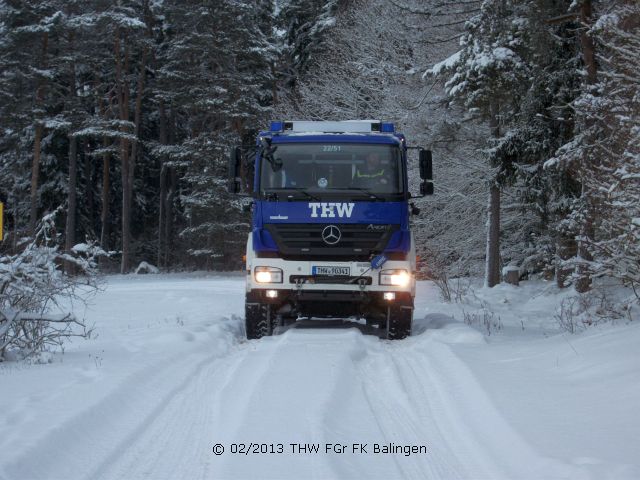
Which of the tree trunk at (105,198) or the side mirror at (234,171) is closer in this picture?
the side mirror at (234,171)

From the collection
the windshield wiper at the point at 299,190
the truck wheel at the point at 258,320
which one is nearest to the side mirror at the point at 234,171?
the windshield wiper at the point at 299,190

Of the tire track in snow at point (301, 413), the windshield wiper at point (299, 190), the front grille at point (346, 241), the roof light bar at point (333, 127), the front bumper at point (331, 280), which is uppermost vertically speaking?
the roof light bar at point (333, 127)

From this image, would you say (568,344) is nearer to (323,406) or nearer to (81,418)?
(323,406)

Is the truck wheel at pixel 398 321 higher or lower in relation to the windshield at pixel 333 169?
lower

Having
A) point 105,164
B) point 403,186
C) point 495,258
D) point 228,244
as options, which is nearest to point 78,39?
point 105,164

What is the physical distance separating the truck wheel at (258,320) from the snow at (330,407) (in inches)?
33.6

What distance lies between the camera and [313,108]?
31.1 m

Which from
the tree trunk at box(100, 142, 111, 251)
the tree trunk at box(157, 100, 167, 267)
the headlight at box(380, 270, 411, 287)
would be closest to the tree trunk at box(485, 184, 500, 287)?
the headlight at box(380, 270, 411, 287)

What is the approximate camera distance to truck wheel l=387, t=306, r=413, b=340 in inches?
426

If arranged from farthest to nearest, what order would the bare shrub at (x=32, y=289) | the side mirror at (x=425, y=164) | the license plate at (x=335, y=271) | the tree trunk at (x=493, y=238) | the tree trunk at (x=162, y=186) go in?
the tree trunk at (x=162, y=186)
the tree trunk at (x=493, y=238)
the side mirror at (x=425, y=164)
the license plate at (x=335, y=271)
the bare shrub at (x=32, y=289)

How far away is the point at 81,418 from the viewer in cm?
525

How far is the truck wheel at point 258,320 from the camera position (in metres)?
10.9

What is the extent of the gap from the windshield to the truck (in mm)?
15

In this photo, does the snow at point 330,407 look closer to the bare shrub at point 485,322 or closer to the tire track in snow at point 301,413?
the tire track in snow at point 301,413
